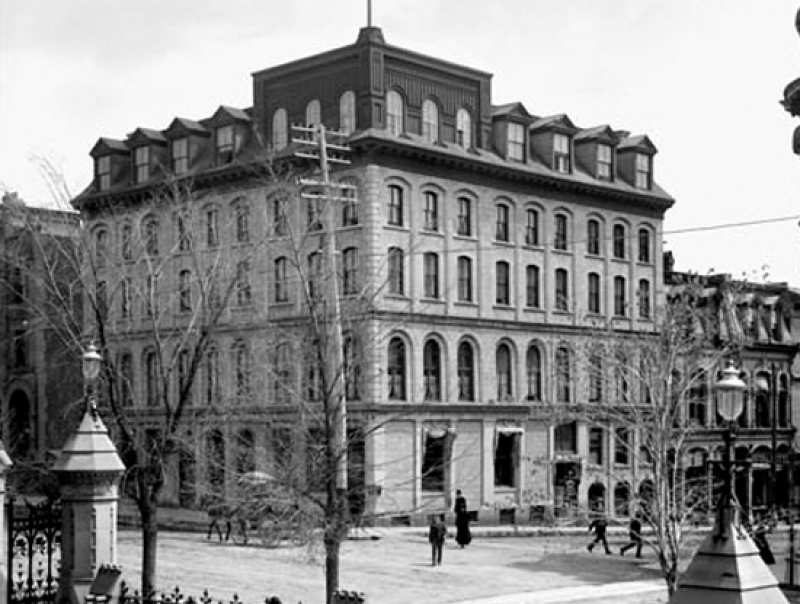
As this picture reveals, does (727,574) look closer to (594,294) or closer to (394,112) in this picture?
(394,112)

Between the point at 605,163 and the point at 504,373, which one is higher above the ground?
the point at 605,163

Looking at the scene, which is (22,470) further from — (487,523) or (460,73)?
(460,73)

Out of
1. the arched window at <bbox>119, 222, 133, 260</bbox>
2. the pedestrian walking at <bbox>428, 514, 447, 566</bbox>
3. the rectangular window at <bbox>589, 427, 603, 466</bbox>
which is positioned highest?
the arched window at <bbox>119, 222, 133, 260</bbox>

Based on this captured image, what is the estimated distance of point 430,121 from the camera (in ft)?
188

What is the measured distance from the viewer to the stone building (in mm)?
54094

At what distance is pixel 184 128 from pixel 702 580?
5462 centimetres

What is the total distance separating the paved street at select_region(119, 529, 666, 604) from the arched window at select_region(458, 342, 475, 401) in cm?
1343

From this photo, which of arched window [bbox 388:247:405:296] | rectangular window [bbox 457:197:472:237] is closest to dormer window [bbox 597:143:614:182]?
rectangular window [bbox 457:197:472:237]

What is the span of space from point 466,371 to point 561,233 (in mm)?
8438

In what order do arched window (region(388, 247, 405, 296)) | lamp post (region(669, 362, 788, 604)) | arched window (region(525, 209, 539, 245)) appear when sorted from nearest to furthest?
lamp post (region(669, 362, 788, 604)) < arched window (region(388, 247, 405, 296)) < arched window (region(525, 209, 539, 245))

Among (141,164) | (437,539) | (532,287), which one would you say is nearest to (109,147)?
(141,164)

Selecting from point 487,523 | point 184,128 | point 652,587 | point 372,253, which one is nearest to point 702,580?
point 652,587

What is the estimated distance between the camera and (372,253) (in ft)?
176

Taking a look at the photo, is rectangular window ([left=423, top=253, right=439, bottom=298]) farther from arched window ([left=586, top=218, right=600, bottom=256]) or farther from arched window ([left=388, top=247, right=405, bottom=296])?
arched window ([left=586, top=218, right=600, bottom=256])
